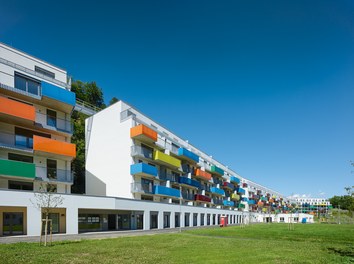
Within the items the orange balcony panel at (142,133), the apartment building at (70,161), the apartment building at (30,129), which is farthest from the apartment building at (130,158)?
the apartment building at (30,129)

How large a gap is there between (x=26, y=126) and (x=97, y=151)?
16228 millimetres

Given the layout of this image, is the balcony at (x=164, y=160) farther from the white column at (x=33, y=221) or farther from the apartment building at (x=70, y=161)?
the white column at (x=33, y=221)

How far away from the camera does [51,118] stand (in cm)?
3572

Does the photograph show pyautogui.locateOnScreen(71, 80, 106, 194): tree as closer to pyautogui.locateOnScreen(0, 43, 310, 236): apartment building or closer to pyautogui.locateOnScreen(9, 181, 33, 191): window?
pyautogui.locateOnScreen(0, 43, 310, 236): apartment building

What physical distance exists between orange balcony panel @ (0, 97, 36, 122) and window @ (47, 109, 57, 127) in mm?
3701

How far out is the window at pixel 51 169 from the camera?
1344 inches

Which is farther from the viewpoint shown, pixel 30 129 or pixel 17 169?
pixel 30 129

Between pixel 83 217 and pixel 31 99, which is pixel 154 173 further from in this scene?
pixel 31 99

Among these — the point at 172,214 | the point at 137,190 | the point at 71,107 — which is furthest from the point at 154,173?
the point at 71,107

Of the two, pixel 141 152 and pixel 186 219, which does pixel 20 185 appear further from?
pixel 186 219

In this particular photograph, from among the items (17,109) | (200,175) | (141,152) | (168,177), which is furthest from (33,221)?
(200,175)

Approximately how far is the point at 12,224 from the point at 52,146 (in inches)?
356

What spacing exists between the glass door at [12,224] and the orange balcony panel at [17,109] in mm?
9640

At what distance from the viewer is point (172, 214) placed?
48.1 metres
